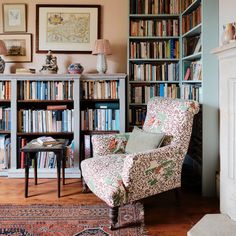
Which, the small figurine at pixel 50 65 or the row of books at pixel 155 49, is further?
the row of books at pixel 155 49

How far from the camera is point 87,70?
399 centimetres

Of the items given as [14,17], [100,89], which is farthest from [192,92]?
[14,17]

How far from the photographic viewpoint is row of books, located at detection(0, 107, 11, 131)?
145 inches

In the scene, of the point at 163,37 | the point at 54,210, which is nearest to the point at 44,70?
the point at 163,37

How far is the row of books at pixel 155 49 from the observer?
12.5ft

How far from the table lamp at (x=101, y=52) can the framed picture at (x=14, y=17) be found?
3.34 ft

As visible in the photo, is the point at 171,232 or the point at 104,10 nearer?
the point at 171,232

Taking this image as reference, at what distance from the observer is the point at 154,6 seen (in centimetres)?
376

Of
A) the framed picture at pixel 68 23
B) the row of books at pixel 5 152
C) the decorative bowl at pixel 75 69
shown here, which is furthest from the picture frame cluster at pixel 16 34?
the row of books at pixel 5 152

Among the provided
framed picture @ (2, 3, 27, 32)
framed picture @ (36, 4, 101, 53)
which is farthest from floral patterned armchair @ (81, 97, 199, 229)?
framed picture @ (2, 3, 27, 32)

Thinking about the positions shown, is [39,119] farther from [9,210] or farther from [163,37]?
[163,37]

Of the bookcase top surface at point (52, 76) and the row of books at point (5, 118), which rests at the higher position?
the bookcase top surface at point (52, 76)

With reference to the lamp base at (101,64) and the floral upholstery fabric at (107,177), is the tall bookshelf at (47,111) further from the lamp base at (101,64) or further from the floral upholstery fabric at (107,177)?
the floral upholstery fabric at (107,177)

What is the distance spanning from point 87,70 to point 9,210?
199 cm
